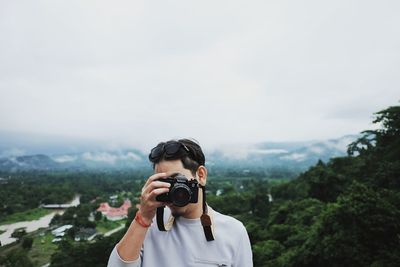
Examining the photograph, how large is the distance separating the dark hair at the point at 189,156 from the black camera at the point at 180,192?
0.12 metres

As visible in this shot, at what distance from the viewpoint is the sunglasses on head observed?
5.73 ft

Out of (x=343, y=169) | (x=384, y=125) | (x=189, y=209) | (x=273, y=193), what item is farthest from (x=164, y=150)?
(x=273, y=193)

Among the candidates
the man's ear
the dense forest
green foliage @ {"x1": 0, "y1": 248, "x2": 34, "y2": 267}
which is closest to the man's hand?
the man's ear

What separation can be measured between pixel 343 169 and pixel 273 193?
18.8 metres

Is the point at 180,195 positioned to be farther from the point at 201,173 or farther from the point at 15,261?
the point at 15,261

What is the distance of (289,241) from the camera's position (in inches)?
642

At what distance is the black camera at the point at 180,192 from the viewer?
5.25 ft

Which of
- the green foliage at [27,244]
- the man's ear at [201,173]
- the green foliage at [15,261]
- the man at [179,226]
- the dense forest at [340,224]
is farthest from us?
the green foliage at [27,244]

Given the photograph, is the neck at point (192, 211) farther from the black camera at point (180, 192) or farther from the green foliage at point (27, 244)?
the green foliage at point (27, 244)

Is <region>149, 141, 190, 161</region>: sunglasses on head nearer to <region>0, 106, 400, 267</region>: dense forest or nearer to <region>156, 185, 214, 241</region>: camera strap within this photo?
<region>156, 185, 214, 241</region>: camera strap

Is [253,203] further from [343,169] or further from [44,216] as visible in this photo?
[44,216]

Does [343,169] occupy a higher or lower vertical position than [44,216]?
higher

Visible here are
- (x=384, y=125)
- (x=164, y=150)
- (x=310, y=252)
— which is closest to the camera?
(x=164, y=150)

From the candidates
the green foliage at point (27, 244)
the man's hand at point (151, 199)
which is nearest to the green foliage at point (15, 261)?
the green foliage at point (27, 244)
